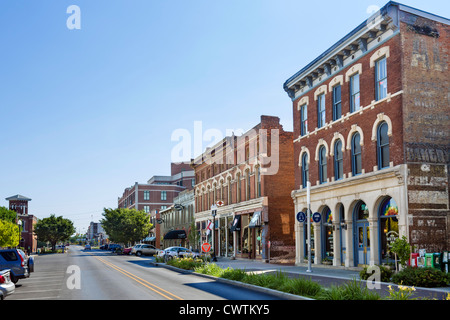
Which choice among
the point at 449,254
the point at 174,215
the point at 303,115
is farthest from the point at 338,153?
the point at 174,215

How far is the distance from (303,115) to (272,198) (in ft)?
26.9

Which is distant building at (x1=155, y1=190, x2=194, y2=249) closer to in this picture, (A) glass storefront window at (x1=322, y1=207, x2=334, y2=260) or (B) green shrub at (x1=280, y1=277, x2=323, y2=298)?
(A) glass storefront window at (x1=322, y1=207, x2=334, y2=260)

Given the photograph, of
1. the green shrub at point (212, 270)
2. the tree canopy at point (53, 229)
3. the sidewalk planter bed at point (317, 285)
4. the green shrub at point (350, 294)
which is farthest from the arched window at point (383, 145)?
the tree canopy at point (53, 229)

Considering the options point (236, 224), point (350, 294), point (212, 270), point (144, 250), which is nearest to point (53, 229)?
point (144, 250)

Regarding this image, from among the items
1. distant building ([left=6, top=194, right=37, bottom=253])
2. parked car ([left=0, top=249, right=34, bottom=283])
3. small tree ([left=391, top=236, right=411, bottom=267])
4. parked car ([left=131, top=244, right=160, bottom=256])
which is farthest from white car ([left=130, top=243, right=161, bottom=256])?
distant building ([left=6, top=194, right=37, bottom=253])

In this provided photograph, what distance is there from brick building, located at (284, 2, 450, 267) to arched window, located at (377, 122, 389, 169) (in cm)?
5

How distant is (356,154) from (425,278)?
10834 millimetres

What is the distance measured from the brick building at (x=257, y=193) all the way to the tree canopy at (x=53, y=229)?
63593mm

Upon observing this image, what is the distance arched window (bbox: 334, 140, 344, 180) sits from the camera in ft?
99.6

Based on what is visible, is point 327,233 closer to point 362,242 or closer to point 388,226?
point 362,242

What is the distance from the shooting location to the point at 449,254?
70.8 ft

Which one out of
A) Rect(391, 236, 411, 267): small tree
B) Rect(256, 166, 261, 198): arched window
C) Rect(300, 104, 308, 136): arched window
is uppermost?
Rect(300, 104, 308, 136): arched window

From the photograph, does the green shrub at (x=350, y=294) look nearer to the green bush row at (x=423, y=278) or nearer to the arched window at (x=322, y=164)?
the green bush row at (x=423, y=278)
